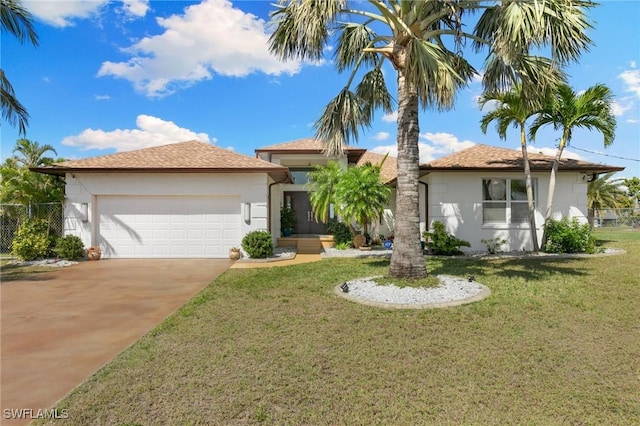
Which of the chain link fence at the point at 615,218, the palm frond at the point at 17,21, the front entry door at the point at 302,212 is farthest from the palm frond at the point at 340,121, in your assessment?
the chain link fence at the point at 615,218

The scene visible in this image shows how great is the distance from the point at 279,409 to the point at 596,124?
48.9 feet

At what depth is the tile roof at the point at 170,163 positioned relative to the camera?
12305 mm

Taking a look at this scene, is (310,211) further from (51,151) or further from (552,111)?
(51,151)

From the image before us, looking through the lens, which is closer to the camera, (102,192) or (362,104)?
(362,104)

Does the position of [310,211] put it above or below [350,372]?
above

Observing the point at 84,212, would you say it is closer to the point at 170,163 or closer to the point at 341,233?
the point at 170,163

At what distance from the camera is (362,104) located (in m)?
9.20

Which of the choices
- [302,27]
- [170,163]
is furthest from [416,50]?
[170,163]

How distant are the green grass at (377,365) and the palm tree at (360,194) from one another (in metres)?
6.83

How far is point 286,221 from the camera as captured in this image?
17578mm

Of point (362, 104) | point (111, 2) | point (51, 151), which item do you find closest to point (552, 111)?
point (362, 104)

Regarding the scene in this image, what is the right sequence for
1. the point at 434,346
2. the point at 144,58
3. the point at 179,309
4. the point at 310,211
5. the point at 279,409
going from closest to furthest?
the point at 279,409 < the point at 434,346 < the point at 179,309 < the point at 144,58 < the point at 310,211

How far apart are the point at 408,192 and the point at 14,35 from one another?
49.4 feet

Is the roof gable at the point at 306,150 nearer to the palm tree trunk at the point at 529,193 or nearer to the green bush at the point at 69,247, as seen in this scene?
the palm tree trunk at the point at 529,193
